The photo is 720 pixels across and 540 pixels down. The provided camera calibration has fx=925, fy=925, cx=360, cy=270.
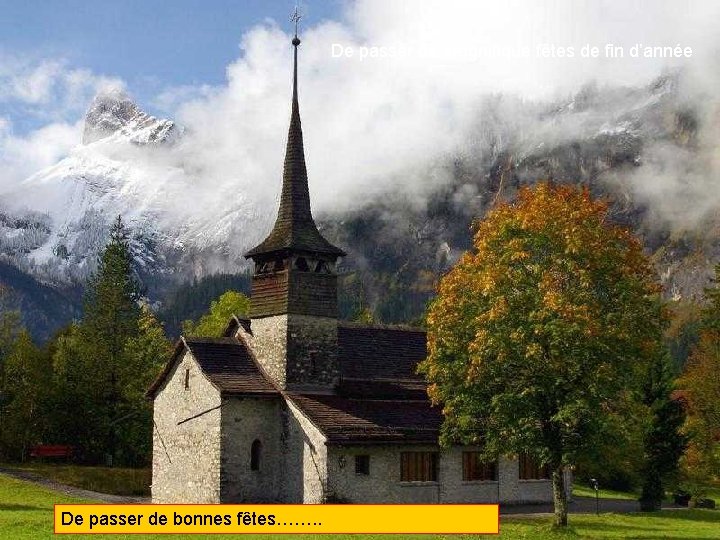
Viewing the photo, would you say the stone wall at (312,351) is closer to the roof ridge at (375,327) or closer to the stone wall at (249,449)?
the stone wall at (249,449)

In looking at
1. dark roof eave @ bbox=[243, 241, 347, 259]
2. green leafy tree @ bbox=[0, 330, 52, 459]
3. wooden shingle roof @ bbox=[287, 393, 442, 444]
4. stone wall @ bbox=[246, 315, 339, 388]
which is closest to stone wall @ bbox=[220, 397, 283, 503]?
stone wall @ bbox=[246, 315, 339, 388]

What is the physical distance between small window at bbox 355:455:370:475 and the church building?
4 centimetres

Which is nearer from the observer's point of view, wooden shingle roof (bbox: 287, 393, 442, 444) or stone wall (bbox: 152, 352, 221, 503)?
wooden shingle roof (bbox: 287, 393, 442, 444)

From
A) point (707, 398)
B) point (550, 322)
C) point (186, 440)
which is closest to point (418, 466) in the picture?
point (186, 440)

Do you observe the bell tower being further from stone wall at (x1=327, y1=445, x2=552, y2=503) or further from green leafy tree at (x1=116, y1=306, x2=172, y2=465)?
green leafy tree at (x1=116, y1=306, x2=172, y2=465)

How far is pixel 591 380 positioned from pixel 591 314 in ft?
8.01

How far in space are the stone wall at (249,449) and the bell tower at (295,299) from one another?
5.61ft

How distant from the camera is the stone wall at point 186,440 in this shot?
4272 cm

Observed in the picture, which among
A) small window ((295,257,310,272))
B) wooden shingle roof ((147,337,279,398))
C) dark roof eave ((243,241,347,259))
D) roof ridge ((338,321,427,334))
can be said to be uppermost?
dark roof eave ((243,241,347,259))

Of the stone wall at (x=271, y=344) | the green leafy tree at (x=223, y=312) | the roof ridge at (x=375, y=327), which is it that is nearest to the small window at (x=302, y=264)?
the stone wall at (x=271, y=344)

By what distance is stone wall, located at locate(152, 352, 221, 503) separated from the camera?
4272 centimetres

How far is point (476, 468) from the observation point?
44875 mm

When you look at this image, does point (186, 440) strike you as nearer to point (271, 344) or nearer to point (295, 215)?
point (271, 344)

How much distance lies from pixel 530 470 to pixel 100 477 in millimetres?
24384
